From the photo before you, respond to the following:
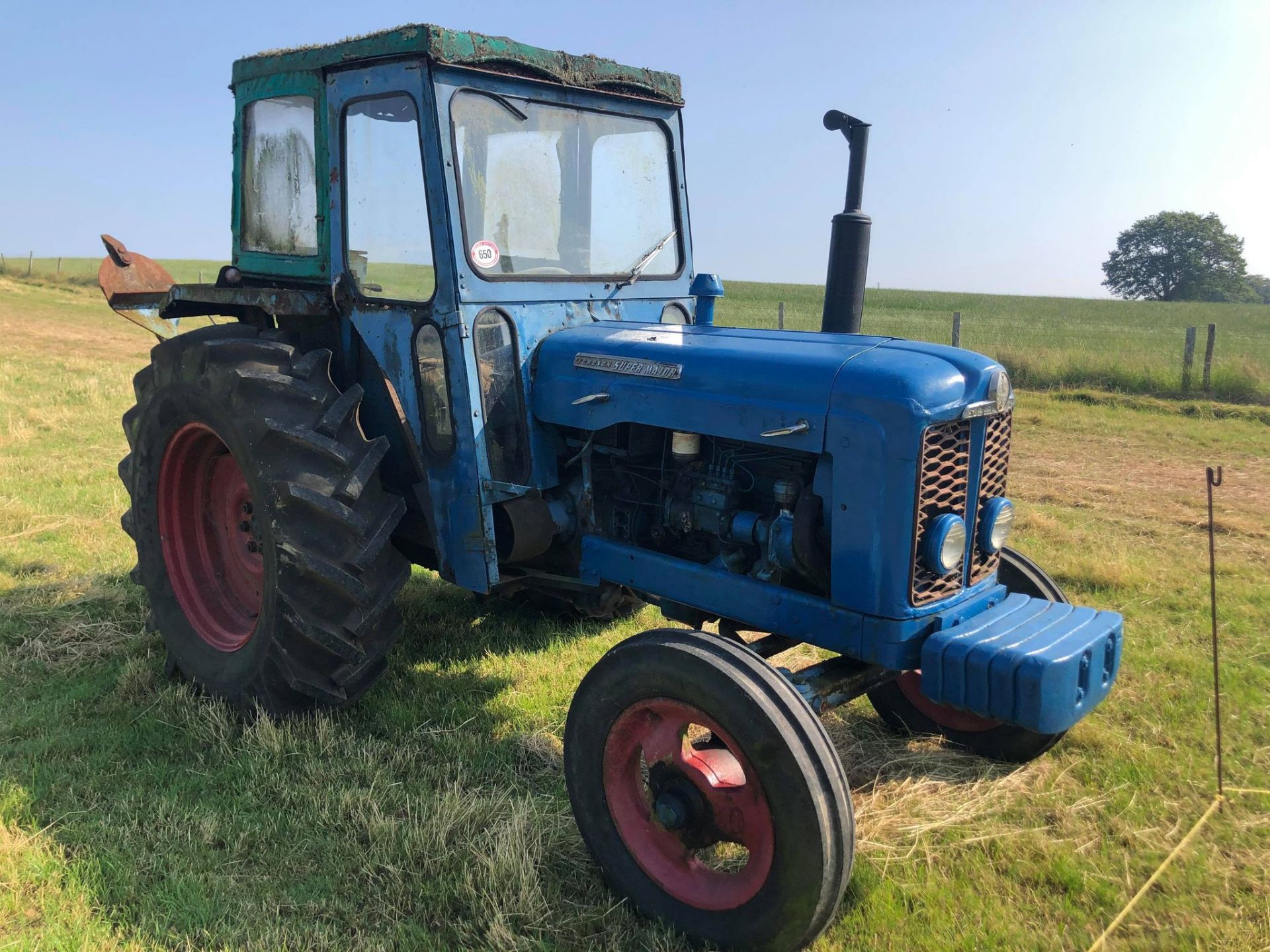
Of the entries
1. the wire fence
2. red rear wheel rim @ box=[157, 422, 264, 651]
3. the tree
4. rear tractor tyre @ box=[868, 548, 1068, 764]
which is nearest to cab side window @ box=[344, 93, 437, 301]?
red rear wheel rim @ box=[157, 422, 264, 651]

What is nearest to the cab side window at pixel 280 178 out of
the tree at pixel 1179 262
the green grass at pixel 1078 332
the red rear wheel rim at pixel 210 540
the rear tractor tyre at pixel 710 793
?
the red rear wheel rim at pixel 210 540

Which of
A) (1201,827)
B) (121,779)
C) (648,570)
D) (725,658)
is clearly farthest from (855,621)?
(121,779)

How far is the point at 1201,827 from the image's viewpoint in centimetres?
301

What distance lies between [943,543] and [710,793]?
0.96 meters

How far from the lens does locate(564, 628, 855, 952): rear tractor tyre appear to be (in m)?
2.32

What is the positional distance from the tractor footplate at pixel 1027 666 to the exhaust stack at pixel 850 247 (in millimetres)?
1245

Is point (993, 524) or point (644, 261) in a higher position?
point (644, 261)

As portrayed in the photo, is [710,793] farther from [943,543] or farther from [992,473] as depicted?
[992,473]

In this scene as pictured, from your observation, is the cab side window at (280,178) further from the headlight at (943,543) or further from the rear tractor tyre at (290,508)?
the headlight at (943,543)

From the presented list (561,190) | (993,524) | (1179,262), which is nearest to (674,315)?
(561,190)

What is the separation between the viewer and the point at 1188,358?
12055 mm

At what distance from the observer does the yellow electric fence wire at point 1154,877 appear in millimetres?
2535

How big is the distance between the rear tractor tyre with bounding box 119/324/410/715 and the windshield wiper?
1143 mm

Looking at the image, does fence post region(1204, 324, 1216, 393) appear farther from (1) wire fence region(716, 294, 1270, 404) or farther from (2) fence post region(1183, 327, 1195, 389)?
(2) fence post region(1183, 327, 1195, 389)
